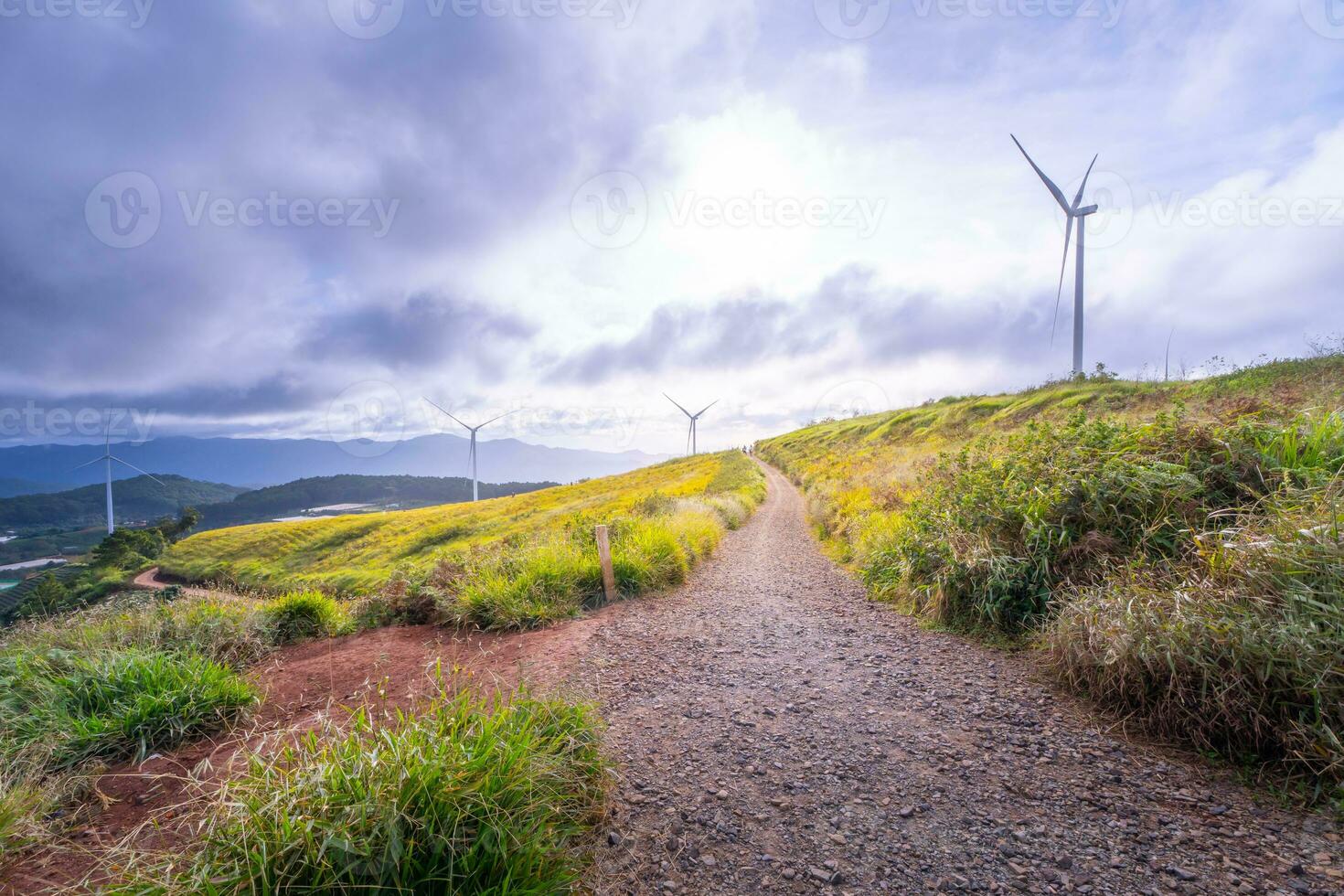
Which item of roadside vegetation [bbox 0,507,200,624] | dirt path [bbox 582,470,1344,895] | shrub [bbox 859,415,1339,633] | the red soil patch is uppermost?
shrub [bbox 859,415,1339,633]

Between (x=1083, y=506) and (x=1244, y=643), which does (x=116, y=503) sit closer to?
(x=1083, y=506)

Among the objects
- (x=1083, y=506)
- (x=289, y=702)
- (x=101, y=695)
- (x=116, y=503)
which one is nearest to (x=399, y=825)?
(x=289, y=702)

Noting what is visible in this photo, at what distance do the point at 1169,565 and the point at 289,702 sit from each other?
9.16 m

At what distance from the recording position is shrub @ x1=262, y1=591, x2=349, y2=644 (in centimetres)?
742

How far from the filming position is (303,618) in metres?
7.62

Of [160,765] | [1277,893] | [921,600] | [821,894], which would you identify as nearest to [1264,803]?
[1277,893]

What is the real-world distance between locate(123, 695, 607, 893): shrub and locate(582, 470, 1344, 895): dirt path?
0.64m

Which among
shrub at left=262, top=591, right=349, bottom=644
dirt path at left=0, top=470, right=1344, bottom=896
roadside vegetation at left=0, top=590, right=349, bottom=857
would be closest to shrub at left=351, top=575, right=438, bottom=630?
shrub at left=262, top=591, right=349, bottom=644

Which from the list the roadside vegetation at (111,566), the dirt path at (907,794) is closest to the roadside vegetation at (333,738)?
the dirt path at (907,794)

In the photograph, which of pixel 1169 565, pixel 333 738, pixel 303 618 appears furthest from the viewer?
pixel 303 618

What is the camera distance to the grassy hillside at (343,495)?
118062mm

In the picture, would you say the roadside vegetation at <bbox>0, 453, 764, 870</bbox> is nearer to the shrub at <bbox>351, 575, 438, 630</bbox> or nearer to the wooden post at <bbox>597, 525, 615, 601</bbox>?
the shrub at <bbox>351, 575, 438, 630</bbox>

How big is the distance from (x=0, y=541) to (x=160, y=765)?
153 meters

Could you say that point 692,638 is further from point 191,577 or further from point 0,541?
point 0,541
